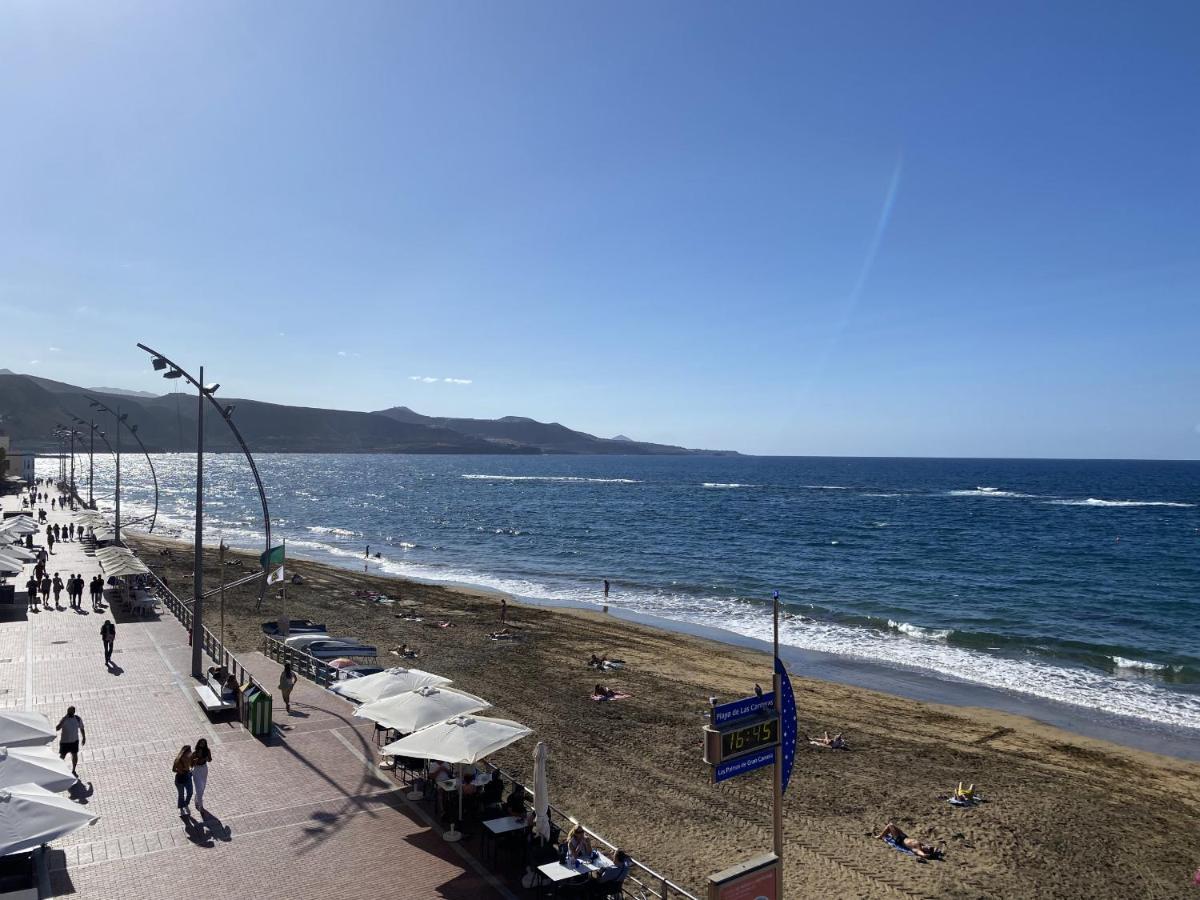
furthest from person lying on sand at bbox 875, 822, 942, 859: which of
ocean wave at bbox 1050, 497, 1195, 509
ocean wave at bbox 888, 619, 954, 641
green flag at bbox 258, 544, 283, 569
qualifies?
ocean wave at bbox 1050, 497, 1195, 509

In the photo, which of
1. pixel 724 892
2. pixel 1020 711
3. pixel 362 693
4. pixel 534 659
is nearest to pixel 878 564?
pixel 1020 711

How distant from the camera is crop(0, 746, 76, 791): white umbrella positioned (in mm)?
9461

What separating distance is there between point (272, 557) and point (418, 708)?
9.34m

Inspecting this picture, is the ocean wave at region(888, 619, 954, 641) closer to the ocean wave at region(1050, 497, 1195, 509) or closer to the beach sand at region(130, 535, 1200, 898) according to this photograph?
the beach sand at region(130, 535, 1200, 898)

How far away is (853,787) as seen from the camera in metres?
16.8

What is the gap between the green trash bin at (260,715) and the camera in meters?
15.0

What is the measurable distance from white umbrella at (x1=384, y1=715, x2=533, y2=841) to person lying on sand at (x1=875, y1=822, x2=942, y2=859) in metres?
7.41

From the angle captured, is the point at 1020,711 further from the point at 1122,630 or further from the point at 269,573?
the point at 269,573

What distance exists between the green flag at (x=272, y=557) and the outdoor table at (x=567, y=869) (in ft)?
41.7

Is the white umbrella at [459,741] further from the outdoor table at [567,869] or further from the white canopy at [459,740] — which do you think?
the outdoor table at [567,869]

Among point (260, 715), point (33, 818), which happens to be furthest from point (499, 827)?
point (260, 715)

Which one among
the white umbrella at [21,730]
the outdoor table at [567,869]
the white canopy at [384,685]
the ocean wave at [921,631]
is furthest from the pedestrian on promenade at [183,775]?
the ocean wave at [921,631]

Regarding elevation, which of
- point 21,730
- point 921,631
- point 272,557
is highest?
point 272,557

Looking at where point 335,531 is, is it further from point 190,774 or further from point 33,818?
point 33,818
